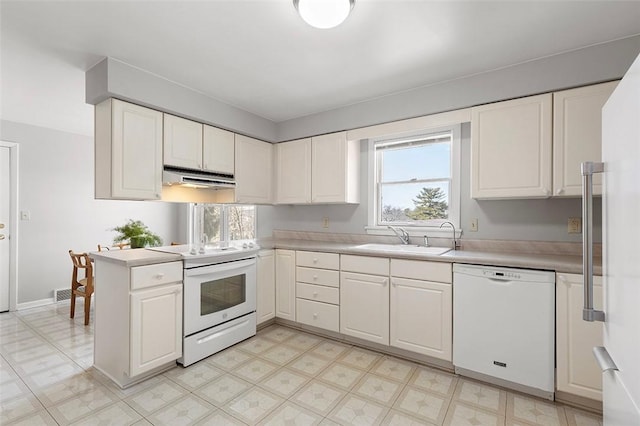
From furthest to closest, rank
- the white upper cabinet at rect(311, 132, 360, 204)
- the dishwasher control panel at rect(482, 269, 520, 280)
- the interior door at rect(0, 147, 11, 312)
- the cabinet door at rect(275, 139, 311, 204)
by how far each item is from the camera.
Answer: the interior door at rect(0, 147, 11, 312)
the cabinet door at rect(275, 139, 311, 204)
the white upper cabinet at rect(311, 132, 360, 204)
the dishwasher control panel at rect(482, 269, 520, 280)

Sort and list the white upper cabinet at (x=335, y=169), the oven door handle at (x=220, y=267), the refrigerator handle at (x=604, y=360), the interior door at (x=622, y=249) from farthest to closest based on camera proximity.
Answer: the white upper cabinet at (x=335, y=169) → the oven door handle at (x=220, y=267) → the refrigerator handle at (x=604, y=360) → the interior door at (x=622, y=249)

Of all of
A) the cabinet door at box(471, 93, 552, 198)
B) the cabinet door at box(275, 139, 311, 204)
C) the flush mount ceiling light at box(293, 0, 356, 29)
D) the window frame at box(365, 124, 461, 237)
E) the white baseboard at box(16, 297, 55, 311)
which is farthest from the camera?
the white baseboard at box(16, 297, 55, 311)

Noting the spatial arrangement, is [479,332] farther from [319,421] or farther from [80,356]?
[80,356]

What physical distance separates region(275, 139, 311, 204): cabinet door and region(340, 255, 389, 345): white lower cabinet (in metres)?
1.12

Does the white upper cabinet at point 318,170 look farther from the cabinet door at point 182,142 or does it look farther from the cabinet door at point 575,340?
the cabinet door at point 575,340

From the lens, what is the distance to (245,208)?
4418 mm

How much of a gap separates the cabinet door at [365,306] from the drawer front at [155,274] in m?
1.45

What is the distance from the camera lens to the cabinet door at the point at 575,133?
2.11 m

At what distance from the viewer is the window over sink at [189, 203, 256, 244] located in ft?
9.99

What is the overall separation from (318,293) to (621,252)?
2.49 metres

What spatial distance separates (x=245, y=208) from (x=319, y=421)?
122 inches

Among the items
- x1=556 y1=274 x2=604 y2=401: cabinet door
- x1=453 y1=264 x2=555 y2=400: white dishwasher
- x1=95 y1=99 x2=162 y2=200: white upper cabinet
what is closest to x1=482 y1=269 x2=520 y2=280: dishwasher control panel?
x1=453 y1=264 x2=555 y2=400: white dishwasher

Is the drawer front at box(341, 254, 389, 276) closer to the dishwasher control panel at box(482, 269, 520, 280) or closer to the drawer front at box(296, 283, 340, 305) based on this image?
the drawer front at box(296, 283, 340, 305)

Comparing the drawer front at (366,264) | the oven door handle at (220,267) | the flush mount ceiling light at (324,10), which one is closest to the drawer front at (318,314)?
the drawer front at (366,264)
